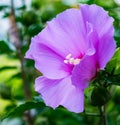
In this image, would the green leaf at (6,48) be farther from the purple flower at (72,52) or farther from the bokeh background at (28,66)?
the purple flower at (72,52)

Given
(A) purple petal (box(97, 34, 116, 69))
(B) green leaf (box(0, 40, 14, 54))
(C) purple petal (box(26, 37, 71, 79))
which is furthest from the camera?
(B) green leaf (box(0, 40, 14, 54))

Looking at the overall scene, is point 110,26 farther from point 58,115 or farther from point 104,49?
point 58,115

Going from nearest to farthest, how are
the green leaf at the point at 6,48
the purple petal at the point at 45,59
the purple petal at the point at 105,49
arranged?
the purple petal at the point at 105,49, the purple petal at the point at 45,59, the green leaf at the point at 6,48

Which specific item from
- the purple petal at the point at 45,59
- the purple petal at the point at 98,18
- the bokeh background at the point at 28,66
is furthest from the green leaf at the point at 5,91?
the purple petal at the point at 98,18

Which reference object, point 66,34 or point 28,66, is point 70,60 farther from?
point 28,66

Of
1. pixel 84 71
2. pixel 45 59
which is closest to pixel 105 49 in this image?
pixel 84 71

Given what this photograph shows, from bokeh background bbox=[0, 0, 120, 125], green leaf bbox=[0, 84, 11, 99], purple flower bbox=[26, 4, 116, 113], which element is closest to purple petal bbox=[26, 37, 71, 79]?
purple flower bbox=[26, 4, 116, 113]

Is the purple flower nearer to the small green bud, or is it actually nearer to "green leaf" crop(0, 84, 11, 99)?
the small green bud

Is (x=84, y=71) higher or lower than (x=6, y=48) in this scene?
higher
